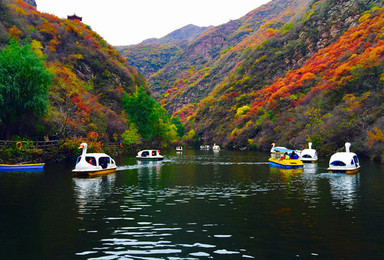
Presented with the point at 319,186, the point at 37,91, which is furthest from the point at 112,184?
the point at 37,91

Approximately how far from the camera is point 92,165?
34562mm

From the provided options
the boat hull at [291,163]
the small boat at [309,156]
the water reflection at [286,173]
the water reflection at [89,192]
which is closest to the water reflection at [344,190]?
the water reflection at [286,173]

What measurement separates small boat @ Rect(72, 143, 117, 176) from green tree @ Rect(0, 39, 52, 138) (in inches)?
540

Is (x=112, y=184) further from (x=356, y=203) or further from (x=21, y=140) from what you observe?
(x=21, y=140)

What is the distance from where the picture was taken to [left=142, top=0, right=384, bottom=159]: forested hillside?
6338 centimetres

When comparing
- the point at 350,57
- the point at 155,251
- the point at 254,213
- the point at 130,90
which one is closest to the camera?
the point at 155,251

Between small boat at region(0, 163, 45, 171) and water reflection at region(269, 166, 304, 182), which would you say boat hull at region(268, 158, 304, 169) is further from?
small boat at region(0, 163, 45, 171)

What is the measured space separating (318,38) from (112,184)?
110372 millimetres

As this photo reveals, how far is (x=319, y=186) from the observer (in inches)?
1052

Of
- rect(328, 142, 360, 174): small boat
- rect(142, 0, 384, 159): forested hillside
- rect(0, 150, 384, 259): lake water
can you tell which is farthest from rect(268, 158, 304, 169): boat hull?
rect(0, 150, 384, 259): lake water

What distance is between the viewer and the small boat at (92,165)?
110 ft

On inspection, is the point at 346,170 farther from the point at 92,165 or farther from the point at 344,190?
the point at 92,165

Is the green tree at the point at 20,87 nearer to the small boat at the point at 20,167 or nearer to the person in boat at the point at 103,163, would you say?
the small boat at the point at 20,167

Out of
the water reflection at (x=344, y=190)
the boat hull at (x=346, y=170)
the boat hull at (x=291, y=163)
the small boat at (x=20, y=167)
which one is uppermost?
the small boat at (x=20, y=167)
